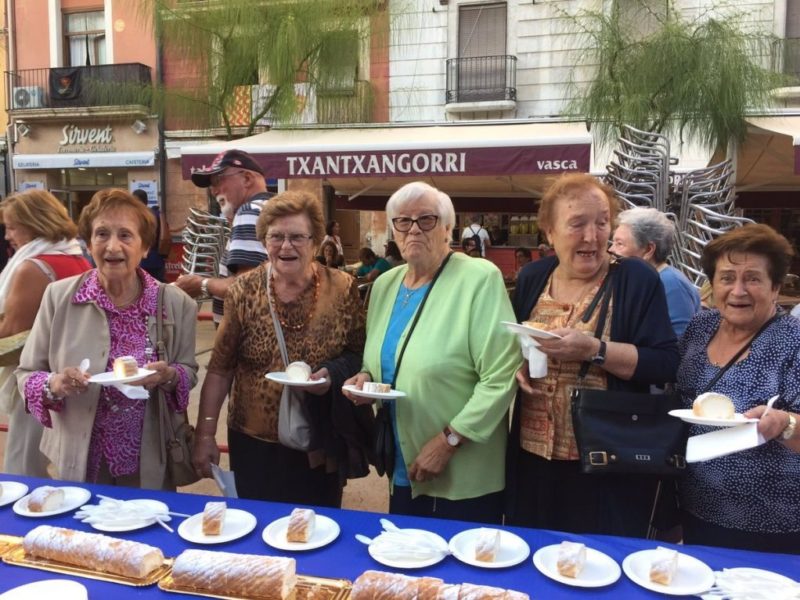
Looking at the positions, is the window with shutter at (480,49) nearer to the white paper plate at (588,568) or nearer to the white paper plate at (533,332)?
the white paper plate at (533,332)

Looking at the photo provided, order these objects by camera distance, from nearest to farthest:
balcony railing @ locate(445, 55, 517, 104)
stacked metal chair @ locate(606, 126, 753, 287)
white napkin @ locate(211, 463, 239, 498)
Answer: white napkin @ locate(211, 463, 239, 498)
stacked metal chair @ locate(606, 126, 753, 287)
balcony railing @ locate(445, 55, 517, 104)

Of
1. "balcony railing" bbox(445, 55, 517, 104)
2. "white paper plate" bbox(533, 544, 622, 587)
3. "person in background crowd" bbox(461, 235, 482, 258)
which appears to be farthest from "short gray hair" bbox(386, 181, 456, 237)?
"balcony railing" bbox(445, 55, 517, 104)

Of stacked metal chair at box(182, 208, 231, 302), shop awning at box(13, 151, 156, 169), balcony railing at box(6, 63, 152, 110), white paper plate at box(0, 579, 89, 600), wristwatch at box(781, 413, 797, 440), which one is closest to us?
white paper plate at box(0, 579, 89, 600)

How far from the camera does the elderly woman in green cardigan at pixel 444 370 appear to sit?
1.92 m

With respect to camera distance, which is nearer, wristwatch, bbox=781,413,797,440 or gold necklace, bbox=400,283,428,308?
wristwatch, bbox=781,413,797,440

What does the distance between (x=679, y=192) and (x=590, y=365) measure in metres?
3.88

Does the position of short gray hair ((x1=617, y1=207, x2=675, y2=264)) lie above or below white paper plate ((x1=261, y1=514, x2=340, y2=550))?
above

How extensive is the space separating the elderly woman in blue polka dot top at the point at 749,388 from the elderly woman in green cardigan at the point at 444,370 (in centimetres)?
60

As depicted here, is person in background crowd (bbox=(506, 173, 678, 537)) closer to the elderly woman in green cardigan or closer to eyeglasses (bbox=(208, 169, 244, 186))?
the elderly woman in green cardigan

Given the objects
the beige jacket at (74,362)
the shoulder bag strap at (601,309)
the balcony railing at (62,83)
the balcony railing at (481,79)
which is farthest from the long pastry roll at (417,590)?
the balcony railing at (62,83)

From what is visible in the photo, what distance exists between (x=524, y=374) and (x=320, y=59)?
23.2 feet

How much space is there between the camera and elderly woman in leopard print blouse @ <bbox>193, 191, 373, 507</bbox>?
2146 mm

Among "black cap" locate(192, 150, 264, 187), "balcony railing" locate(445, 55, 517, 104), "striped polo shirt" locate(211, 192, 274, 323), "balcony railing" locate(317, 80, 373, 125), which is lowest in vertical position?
"striped polo shirt" locate(211, 192, 274, 323)

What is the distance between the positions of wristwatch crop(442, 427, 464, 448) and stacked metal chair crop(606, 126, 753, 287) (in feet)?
11.2
